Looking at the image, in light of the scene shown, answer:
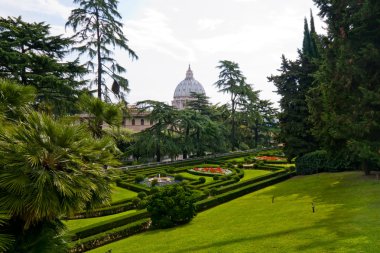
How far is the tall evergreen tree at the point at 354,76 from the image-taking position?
49.1 feet

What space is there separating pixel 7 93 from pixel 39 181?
2541 millimetres

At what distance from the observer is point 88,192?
20.5 ft

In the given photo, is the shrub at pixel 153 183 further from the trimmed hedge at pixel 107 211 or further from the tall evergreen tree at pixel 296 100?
the tall evergreen tree at pixel 296 100

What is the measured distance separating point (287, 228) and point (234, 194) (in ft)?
33.9

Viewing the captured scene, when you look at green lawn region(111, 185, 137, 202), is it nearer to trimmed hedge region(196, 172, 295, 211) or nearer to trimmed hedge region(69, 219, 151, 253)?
trimmed hedge region(69, 219, 151, 253)

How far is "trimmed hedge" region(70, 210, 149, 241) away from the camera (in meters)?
13.8

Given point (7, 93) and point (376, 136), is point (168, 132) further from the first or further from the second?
point (7, 93)

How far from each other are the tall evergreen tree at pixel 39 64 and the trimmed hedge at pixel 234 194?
1178cm

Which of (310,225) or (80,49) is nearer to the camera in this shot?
(310,225)

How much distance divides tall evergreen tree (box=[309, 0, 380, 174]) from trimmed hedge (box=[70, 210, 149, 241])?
11163 millimetres

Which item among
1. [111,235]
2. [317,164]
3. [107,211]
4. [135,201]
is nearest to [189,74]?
[317,164]

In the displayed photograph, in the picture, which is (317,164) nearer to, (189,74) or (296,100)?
(296,100)

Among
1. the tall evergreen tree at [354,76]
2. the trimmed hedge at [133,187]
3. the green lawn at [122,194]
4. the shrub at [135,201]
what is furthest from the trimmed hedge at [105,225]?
the tall evergreen tree at [354,76]

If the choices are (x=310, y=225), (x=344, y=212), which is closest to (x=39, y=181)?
(x=310, y=225)
